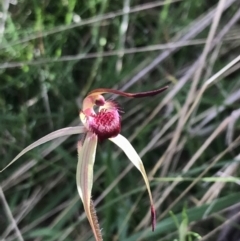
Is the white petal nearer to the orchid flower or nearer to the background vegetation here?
the orchid flower

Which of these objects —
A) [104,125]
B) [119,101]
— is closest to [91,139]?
[104,125]

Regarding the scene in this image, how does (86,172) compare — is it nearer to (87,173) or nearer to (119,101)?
(87,173)

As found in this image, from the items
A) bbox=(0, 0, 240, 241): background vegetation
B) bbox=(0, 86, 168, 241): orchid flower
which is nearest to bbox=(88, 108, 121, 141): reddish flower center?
bbox=(0, 86, 168, 241): orchid flower

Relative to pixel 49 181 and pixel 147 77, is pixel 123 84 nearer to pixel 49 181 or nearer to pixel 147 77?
pixel 147 77

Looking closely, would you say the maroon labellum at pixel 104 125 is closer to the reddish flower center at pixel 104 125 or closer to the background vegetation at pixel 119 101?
the reddish flower center at pixel 104 125

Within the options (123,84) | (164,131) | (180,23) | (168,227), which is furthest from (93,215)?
(180,23)

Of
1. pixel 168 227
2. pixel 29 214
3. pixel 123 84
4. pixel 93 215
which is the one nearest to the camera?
pixel 93 215
